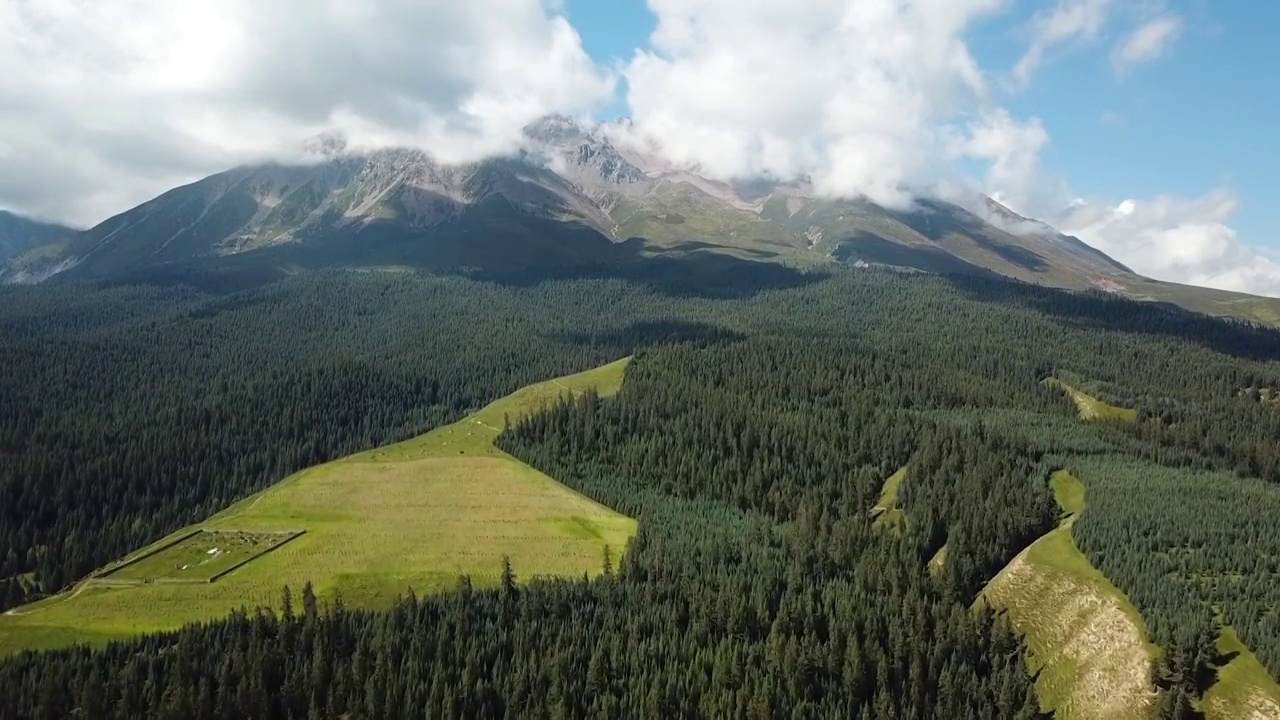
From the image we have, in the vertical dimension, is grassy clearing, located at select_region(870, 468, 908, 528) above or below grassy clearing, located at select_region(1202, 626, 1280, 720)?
above

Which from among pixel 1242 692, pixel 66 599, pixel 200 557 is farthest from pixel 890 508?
pixel 66 599

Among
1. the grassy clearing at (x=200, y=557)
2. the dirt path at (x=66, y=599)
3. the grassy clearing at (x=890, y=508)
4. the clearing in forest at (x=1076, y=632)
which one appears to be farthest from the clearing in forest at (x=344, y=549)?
the clearing in forest at (x=1076, y=632)

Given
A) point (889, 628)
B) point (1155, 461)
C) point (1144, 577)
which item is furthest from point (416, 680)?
point (1155, 461)

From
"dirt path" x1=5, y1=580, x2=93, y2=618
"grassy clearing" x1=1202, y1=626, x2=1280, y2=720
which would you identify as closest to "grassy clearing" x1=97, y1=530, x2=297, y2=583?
"dirt path" x1=5, y1=580, x2=93, y2=618

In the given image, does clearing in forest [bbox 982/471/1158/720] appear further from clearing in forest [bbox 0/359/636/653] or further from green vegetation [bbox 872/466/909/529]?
clearing in forest [bbox 0/359/636/653]

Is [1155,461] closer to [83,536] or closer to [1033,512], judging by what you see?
[1033,512]

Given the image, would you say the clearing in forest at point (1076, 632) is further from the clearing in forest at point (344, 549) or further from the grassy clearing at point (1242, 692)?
the clearing in forest at point (344, 549)
